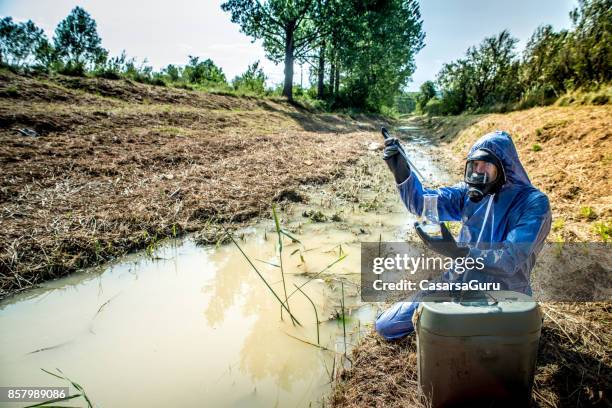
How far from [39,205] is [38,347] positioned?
8.29ft

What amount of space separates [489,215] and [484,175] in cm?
29

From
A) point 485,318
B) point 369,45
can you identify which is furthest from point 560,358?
point 369,45

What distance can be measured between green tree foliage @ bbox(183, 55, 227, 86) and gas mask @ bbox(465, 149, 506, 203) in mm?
16594

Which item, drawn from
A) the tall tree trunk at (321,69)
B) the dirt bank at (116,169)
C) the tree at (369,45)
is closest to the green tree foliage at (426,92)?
the tree at (369,45)

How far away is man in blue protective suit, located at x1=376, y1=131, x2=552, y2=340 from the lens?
1899mm

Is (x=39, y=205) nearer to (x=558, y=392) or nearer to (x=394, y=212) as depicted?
(x=394, y=212)

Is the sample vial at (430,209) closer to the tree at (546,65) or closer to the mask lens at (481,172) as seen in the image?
the mask lens at (481,172)

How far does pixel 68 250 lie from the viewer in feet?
11.5

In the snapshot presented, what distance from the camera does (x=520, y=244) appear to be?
1.93 meters

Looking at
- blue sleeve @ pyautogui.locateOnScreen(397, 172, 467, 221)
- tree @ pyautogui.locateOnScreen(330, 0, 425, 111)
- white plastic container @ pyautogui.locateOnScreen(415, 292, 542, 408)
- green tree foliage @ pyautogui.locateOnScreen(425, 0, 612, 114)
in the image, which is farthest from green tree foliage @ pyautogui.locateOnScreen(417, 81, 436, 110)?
white plastic container @ pyautogui.locateOnScreen(415, 292, 542, 408)

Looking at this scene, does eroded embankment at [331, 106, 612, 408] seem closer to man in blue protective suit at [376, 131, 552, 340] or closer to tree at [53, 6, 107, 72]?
man in blue protective suit at [376, 131, 552, 340]

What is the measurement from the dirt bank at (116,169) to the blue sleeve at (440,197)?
8.11 ft

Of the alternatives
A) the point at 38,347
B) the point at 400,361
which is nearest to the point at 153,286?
the point at 38,347

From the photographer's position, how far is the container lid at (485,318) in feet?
4.85
